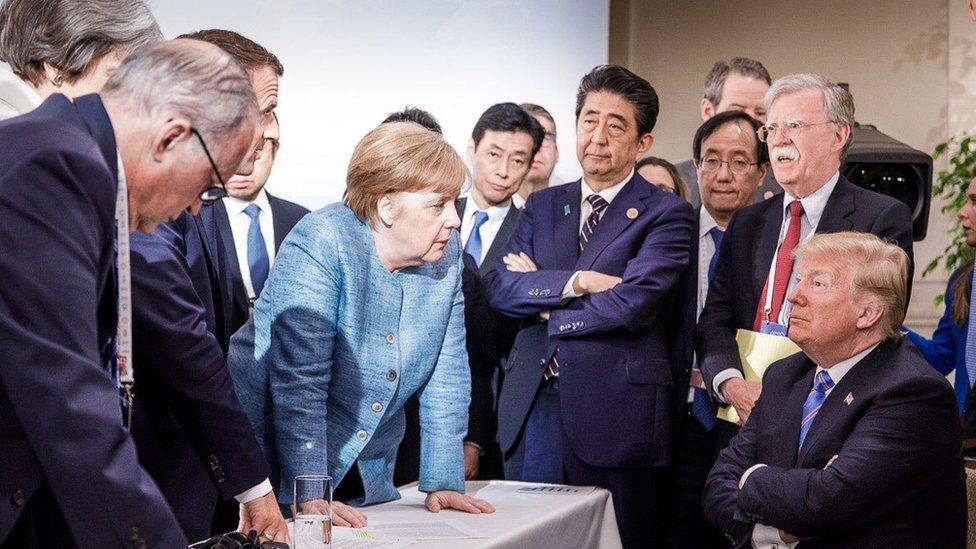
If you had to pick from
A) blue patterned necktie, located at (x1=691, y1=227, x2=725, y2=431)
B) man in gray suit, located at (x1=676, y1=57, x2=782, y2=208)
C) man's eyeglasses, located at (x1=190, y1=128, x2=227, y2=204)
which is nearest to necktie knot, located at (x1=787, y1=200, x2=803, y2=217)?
blue patterned necktie, located at (x1=691, y1=227, x2=725, y2=431)

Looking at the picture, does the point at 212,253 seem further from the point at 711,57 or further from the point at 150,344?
the point at 711,57

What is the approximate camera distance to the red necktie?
301 cm

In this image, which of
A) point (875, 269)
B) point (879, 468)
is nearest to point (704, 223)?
point (875, 269)

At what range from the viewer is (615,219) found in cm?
327

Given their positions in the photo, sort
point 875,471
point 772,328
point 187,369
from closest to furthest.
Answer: point 187,369 → point 875,471 → point 772,328

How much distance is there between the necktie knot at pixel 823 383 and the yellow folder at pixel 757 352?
34 centimetres

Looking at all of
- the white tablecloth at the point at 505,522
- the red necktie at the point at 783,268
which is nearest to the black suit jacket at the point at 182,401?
the white tablecloth at the point at 505,522

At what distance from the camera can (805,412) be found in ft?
8.47

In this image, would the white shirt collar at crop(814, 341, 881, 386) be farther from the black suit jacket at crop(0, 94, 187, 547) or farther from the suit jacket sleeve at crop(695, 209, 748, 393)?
the black suit jacket at crop(0, 94, 187, 547)

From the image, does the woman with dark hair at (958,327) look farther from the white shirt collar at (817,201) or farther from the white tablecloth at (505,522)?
the white tablecloth at (505,522)

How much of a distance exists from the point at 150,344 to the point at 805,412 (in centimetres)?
149

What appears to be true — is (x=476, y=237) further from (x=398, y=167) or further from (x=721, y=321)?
(x=398, y=167)

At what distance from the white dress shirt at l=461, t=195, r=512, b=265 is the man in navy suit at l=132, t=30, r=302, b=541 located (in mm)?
1879

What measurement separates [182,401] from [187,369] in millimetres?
58
